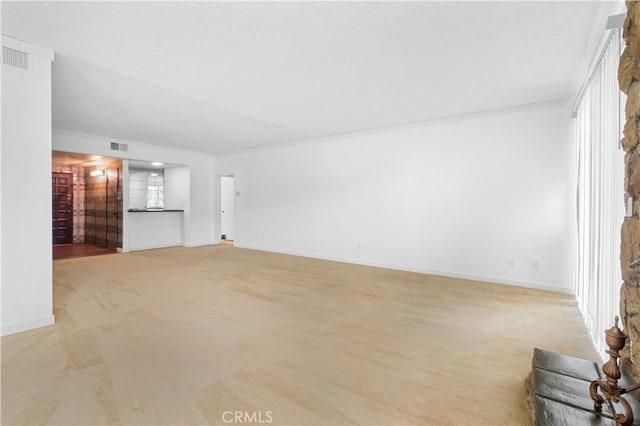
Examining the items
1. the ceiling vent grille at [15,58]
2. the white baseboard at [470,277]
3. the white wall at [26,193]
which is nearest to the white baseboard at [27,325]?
the white wall at [26,193]

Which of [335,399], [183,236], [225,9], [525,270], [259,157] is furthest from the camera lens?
[183,236]

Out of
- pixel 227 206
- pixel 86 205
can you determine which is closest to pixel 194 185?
pixel 227 206

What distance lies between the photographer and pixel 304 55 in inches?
120

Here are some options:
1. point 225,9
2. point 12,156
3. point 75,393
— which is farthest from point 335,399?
point 12,156

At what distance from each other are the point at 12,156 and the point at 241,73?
2328mm

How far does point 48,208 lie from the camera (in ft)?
9.95

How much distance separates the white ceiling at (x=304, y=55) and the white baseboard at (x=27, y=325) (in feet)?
8.71

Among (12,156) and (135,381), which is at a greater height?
(12,156)

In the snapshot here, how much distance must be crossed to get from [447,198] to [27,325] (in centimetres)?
563

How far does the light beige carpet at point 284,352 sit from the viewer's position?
5.91 feet

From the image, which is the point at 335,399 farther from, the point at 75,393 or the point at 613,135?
the point at 613,135

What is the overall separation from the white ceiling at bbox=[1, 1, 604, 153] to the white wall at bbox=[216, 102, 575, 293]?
0.56m

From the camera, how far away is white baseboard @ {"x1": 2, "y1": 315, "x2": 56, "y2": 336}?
109 inches

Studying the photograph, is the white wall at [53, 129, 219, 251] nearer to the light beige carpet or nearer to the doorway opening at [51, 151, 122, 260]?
the doorway opening at [51, 151, 122, 260]
